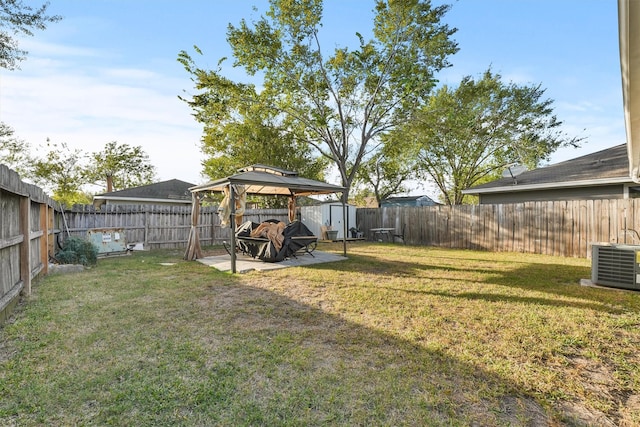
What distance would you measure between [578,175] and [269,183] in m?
10.4

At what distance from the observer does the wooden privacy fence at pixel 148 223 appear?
9.16 meters

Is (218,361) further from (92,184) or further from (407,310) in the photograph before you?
(92,184)

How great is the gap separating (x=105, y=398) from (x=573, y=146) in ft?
78.2

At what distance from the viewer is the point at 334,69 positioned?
52.0 ft

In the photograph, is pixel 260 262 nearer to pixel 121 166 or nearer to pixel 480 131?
pixel 480 131

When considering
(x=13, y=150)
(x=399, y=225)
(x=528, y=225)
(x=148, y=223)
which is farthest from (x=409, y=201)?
(x=13, y=150)

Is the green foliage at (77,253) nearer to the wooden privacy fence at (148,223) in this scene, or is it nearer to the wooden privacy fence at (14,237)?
the wooden privacy fence at (148,223)

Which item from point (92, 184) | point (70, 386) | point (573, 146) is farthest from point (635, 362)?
point (92, 184)

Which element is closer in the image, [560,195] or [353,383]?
[353,383]

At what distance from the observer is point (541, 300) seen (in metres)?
4.23

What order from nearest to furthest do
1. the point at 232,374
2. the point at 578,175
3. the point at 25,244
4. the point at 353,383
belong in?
the point at 353,383, the point at 232,374, the point at 25,244, the point at 578,175

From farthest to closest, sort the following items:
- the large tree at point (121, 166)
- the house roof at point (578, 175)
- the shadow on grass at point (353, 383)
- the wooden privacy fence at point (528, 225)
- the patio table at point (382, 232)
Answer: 1. the large tree at point (121, 166)
2. the patio table at point (382, 232)
3. the house roof at point (578, 175)
4. the wooden privacy fence at point (528, 225)
5. the shadow on grass at point (353, 383)

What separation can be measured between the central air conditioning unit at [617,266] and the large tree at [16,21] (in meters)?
15.4

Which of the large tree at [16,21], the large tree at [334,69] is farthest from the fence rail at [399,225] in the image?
the large tree at [16,21]
